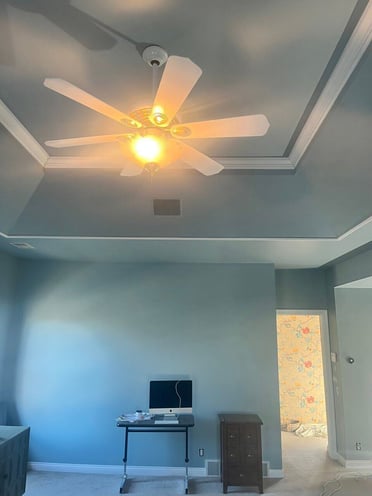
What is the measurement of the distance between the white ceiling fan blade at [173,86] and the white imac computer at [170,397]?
374cm

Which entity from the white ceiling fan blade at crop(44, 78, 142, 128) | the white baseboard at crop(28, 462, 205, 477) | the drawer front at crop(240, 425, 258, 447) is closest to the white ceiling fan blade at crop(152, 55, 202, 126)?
the white ceiling fan blade at crop(44, 78, 142, 128)

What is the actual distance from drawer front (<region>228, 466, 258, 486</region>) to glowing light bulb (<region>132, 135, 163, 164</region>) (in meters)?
3.92

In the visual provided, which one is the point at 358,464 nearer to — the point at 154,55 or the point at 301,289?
the point at 301,289

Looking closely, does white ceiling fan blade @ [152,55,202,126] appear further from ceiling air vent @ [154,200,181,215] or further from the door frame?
the door frame

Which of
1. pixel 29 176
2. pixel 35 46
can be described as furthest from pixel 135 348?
pixel 35 46

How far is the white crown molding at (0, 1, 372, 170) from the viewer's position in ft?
5.39

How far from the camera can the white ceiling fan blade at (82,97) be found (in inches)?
53.5

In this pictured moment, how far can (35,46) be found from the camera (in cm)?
177

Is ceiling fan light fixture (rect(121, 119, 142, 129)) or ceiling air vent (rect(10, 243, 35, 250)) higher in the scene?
ceiling air vent (rect(10, 243, 35, 250))

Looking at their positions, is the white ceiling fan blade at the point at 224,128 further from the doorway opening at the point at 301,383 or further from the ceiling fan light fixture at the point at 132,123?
the doorway opening at the point at 301,383

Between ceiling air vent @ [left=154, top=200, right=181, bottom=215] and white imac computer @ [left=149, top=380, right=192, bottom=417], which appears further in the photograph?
white imac computer @ [left=149, top=380, right=192, bottom=417]

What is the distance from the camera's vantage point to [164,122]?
1.60m

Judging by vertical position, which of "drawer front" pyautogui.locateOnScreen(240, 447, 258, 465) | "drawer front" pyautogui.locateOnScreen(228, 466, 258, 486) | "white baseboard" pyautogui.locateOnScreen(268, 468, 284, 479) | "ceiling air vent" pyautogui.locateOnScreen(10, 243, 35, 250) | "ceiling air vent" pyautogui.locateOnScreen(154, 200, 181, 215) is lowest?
"white baseboard" pyautogui.locateOnScreen(268, 468, 284, 479)

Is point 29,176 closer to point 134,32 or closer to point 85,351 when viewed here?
point 134,32
